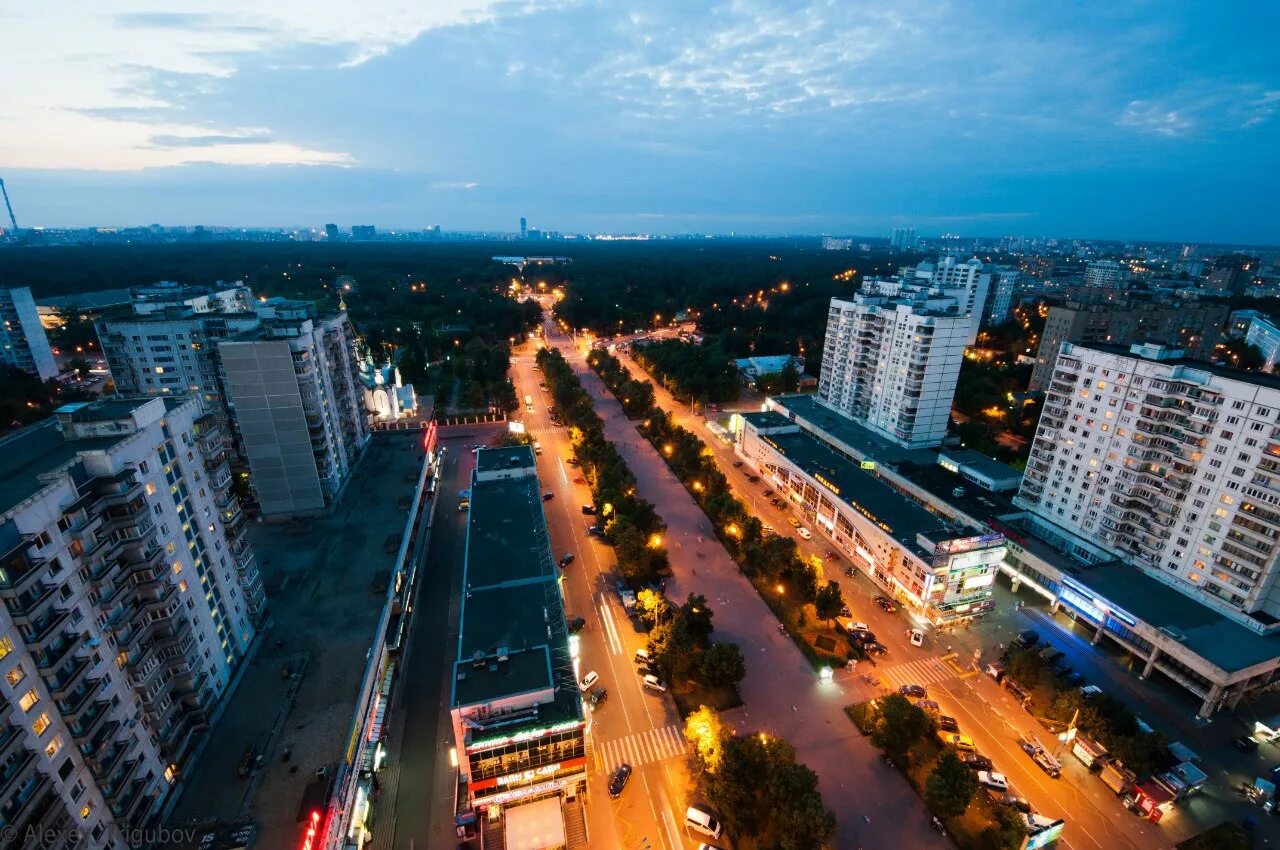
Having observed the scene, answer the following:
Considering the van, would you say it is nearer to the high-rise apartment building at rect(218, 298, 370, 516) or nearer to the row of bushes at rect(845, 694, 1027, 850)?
the row of bushes at rect(845, 694, 1027, 850)

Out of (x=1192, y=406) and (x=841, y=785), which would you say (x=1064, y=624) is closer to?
(x=1192, y=406)

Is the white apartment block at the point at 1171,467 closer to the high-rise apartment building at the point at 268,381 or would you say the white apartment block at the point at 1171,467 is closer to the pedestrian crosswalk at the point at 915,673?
the pedestrian crosswalk at the point at 915,673

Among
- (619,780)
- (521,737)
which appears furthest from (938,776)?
(521,737)

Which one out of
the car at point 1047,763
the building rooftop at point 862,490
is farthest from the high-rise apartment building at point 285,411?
the car at point 1047,763

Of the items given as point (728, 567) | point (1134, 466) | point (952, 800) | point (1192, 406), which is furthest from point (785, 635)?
point (1192, 406)

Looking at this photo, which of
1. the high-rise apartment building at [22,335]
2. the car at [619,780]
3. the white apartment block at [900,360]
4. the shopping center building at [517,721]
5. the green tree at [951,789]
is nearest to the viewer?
the green tree at [951,789]

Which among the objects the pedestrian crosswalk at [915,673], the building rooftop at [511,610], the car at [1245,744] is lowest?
the pedestrian crosswalk at [915,673]
